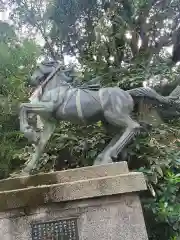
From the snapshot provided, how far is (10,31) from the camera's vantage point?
8.30 m

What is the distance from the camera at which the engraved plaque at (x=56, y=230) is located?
3.37 meters

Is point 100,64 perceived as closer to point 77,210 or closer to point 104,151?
point 104,151

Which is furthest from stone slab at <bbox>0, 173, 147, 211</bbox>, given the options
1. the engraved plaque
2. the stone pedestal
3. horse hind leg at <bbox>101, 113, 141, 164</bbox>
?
horse hind leg at <bbox>101, 113, 141, 164</bbox>


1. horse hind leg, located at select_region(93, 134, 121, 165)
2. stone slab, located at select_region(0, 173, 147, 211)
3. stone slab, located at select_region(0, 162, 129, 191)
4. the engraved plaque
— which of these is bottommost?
the engraved plaque

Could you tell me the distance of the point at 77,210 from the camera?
3.43 metres

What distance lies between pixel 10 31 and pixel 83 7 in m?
1.93

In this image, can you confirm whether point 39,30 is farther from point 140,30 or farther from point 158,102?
point 158,102

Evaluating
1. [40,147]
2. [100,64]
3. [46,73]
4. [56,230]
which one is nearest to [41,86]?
[46,73]

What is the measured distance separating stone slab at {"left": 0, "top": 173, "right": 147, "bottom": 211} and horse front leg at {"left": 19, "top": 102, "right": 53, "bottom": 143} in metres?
0.74

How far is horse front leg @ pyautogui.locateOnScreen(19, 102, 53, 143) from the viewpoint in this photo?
157 inches

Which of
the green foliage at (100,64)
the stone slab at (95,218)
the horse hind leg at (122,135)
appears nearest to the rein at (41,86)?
the horse hind leg at (122,135)

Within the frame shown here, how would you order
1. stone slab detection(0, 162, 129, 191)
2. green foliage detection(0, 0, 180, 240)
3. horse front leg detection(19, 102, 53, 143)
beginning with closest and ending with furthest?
stone slab detection(0, 162, 129, 191), horse front leg detection(19, 102, 53, 143), green foliage detection(0, 0, 180, 240)

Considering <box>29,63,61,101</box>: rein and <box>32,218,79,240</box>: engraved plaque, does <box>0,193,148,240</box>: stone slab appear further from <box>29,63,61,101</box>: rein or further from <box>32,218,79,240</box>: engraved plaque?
<box>29,63,61,101</box>: rein

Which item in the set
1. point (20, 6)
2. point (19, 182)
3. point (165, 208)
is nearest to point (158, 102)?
point (165, 208)
